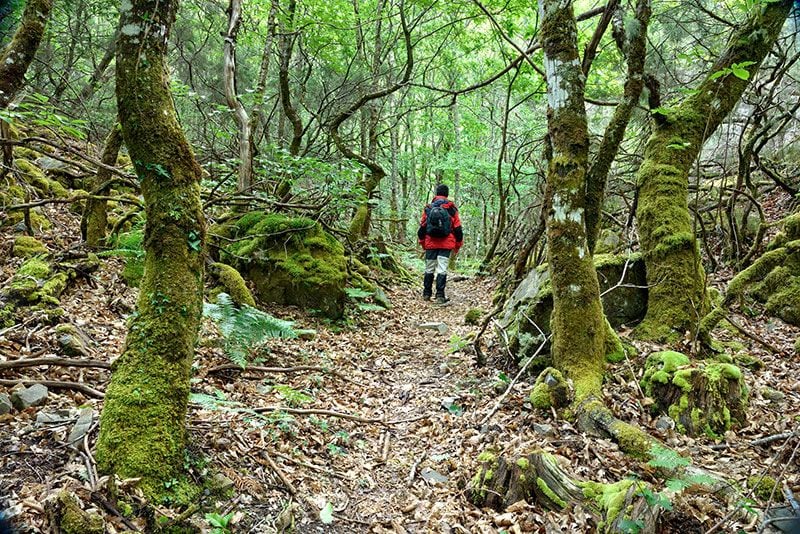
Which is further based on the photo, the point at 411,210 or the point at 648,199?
the point at 411,210

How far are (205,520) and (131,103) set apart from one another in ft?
8.47

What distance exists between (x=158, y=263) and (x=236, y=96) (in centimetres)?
670

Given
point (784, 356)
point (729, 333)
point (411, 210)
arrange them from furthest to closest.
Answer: point (411, 210) < point (729, 333) < point (784, 356)

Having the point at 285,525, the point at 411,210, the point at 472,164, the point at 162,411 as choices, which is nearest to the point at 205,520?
the point at 285,525

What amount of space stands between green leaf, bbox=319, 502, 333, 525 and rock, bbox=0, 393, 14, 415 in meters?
2.22

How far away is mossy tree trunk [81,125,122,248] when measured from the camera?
6383mm

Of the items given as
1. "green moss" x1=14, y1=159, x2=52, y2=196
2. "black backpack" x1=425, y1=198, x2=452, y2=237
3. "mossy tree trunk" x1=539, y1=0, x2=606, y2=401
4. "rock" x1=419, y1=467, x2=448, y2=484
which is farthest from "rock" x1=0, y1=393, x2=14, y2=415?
"black backpack" x1=425, y1=198, x2=452, y2=237

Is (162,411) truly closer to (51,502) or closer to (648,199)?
(51,502)

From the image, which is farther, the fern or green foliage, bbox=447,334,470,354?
green foliage, bbox=447,334,470,354

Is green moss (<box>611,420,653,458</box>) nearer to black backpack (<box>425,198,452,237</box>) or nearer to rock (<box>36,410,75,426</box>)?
rock (<box>36,410,75,426</box>)

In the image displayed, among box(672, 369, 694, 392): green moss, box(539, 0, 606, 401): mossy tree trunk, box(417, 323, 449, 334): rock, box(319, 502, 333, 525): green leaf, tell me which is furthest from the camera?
box(417, 323, 449, 334): rock

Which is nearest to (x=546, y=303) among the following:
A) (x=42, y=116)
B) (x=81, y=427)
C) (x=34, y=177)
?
(x=81, y=427)

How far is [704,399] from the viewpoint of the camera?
414 centimetres

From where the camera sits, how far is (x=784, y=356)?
Answer: 5469 millimetres
